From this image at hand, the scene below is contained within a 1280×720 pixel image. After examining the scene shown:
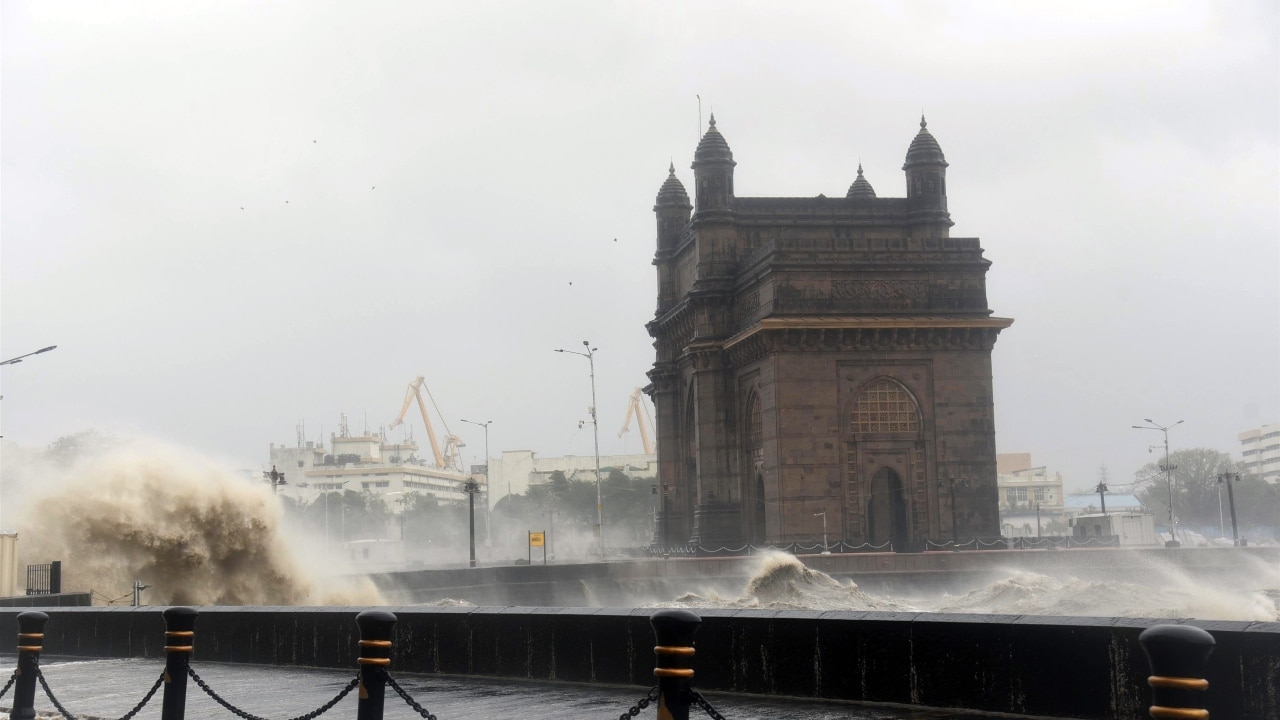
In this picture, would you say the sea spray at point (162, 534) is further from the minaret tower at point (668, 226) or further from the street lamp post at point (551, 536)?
the street lamp post at point (551, 536)

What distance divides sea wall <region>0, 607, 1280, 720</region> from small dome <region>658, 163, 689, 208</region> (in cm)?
5091

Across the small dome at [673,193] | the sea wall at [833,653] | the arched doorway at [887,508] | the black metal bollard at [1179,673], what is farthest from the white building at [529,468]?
the black metal bollard at [1179,673]

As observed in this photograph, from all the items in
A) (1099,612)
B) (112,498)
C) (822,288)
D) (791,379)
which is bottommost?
(1099,612)

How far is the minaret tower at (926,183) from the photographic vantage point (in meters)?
55.3

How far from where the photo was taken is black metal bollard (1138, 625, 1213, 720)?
211 inches

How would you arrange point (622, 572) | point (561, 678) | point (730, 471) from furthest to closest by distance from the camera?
1. point (730, 471)
2. point (622, 572)
3. point (561, 678)

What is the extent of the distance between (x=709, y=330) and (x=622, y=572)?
1399cm

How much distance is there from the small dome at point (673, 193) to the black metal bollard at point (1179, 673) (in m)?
60.5

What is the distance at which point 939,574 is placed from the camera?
40.6 metres

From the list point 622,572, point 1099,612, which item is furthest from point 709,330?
point 1099,612

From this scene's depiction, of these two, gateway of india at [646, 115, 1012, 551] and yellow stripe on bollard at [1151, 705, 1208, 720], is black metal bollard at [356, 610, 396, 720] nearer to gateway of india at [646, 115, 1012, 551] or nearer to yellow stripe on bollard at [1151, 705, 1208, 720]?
yellow stripe on bollard at [1151, 705, 1208, 720]

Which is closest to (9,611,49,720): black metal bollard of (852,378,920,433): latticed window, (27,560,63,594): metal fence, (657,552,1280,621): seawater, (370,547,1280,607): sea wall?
(27,560,63,594): metal fence

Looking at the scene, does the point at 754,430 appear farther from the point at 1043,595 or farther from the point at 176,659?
the point at 176,659

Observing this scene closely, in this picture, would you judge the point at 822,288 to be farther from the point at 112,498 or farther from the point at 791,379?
the point at 112,498
